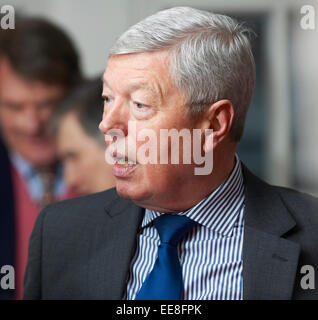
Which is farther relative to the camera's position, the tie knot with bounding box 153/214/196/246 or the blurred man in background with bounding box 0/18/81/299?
the blurred man in background with bounding box 0/18/81/299

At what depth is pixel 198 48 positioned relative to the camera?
2.99 ft

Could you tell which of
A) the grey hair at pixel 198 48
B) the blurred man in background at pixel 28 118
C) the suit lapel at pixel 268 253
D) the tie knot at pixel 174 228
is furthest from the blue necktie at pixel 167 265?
the blurred man in background at pixel 28 118

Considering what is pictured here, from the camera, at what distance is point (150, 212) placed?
1.03m

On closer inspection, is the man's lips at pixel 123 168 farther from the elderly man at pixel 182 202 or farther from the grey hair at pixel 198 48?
the grey hair at pixel 198 48

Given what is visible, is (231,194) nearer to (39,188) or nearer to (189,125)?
(189,125)

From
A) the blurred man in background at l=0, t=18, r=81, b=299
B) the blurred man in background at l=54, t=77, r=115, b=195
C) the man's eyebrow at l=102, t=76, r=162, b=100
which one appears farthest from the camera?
the blurred man in background at l=0, t=18, r=81, b=299

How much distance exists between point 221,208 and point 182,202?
0.08 metres

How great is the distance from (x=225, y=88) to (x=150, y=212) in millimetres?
277

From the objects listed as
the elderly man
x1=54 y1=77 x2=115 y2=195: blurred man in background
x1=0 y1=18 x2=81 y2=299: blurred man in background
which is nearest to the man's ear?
the elderly man

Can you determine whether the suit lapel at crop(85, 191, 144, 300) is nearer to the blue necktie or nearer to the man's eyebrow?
the blue necktie

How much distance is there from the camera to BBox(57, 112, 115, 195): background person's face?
188 cm

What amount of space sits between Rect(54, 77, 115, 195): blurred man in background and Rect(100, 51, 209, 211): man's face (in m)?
0.92

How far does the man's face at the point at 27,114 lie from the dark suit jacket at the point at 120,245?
1146 mm

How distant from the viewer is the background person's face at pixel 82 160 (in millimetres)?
1883
